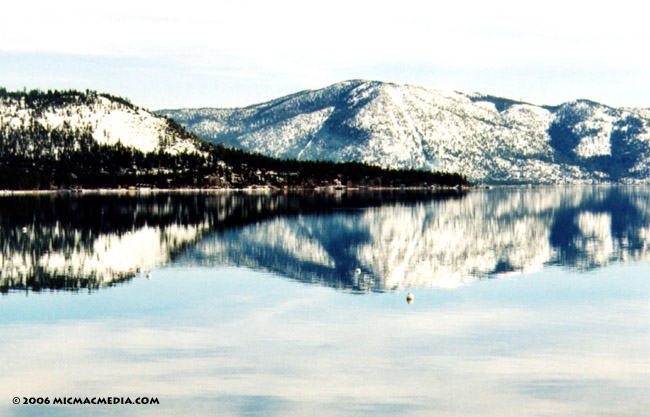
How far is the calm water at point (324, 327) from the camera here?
1304 inches

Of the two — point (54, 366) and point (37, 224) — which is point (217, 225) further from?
point (54, 366)

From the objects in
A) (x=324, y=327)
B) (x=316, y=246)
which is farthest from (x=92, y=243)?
(x=324, y=327)

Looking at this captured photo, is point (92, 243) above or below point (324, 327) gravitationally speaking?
above

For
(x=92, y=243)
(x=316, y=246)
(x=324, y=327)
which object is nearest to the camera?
(x=324, y=327)

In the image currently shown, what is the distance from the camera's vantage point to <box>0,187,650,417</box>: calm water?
33.1 metres

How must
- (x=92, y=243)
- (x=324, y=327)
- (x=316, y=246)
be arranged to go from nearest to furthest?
Result: (x=324, y=327)
(x=92, y=243)
(x=316, y=246)

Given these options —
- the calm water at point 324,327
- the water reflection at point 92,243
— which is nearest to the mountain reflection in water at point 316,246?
the water reflection at point 92,243

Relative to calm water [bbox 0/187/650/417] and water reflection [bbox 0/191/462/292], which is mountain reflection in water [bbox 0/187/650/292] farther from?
calm water [bbox 0/187/650/417]

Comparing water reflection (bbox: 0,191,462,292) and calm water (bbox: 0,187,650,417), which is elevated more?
water reflection (bbox: 0,191,462,292)

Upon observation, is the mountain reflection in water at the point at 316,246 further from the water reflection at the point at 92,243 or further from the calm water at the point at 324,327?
the calm water at the point at 324,327

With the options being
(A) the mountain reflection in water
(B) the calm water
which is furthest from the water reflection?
(B) the calm water

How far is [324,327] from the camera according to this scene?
47375mm

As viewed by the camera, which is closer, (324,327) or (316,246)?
(324,327)

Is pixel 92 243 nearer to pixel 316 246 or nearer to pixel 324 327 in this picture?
pixel 316 246
